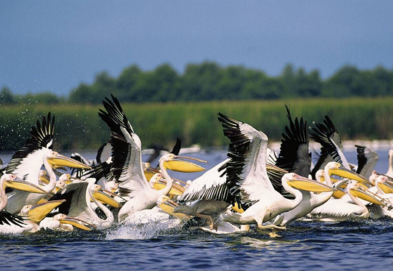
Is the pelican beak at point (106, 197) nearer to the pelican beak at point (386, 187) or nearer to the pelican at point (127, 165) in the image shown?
the pelican at point (127, 165)

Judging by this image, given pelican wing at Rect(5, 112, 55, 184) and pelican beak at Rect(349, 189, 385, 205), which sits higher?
pelican wing at Rect(5, 112, 55, 184)

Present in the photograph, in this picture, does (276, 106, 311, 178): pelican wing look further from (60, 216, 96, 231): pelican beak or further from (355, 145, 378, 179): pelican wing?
(60, 216, 96, 231): pelican beak

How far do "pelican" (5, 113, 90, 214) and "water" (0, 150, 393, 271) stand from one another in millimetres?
952

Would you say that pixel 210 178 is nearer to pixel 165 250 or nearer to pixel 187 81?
pixel 165 250

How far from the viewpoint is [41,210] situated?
7879 mm

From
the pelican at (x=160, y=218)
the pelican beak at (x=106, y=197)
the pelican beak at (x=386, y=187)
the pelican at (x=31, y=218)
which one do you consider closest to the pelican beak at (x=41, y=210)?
the pelican at (x=31, y=218)

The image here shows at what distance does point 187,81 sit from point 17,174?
39.1m

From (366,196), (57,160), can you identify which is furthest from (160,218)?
(366,196)

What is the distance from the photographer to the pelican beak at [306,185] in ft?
26.4

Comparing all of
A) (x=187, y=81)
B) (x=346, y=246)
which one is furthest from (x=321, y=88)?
(x=346, y=246)

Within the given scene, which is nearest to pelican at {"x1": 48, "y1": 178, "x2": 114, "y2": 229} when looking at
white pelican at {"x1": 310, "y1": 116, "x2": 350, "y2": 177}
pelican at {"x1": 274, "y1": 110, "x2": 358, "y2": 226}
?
pelican at {"x1": 274, "y1": 110, "x2": 358, "y2": 226}

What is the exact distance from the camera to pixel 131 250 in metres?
7.20

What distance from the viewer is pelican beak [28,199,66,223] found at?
786cm

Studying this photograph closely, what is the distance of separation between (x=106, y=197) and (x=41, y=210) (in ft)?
4.03
